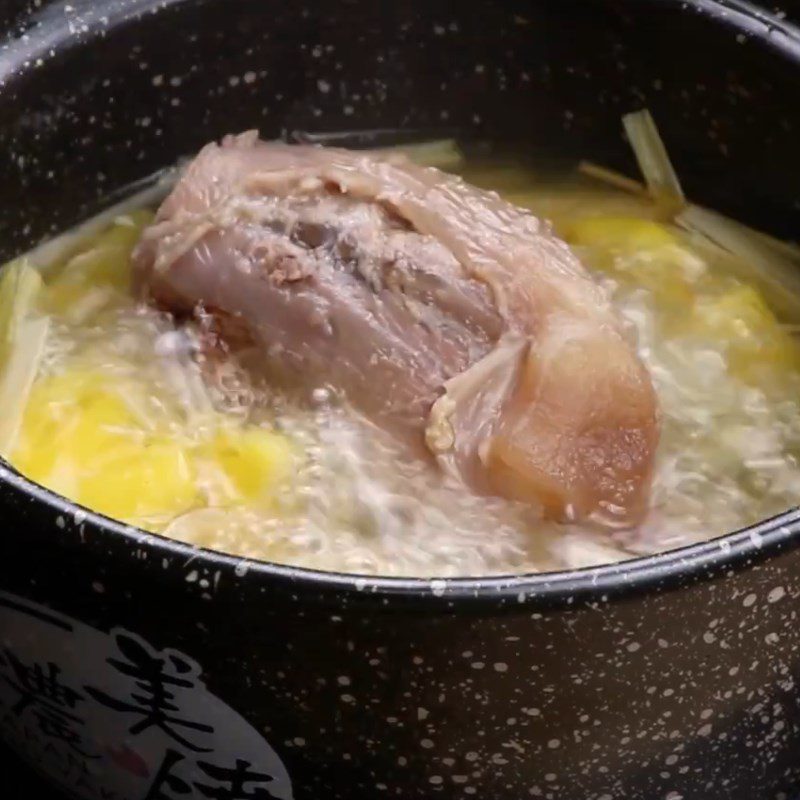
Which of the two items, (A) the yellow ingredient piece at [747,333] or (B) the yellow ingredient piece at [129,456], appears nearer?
(B) the yellow ingredient piece at [129,456]

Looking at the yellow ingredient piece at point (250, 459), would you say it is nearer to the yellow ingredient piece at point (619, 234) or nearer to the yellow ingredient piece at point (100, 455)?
the yellow ingredient piece at point (100, 455)

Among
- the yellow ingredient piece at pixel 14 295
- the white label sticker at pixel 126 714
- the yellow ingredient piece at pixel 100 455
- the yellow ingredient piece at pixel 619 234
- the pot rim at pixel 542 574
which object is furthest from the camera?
the yellow ingredient piece at pixel 619 234

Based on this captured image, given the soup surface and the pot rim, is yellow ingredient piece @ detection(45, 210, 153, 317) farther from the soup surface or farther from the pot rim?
the pot rim

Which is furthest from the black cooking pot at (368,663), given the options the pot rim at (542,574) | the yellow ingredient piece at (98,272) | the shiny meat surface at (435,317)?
the shiny meat surface at (435,317)

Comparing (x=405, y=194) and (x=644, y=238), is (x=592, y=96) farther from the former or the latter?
(x=405, y=194)

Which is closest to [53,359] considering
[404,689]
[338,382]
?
[338,382]

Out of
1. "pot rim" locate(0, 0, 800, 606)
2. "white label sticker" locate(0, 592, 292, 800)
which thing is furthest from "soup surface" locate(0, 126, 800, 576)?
"pot rim" locate(0, 0, 800, 606)
